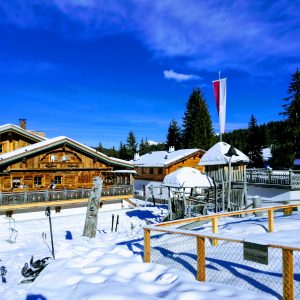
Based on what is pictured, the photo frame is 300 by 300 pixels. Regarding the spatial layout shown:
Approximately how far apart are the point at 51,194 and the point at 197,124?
4050cm

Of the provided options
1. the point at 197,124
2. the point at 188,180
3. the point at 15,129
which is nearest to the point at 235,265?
the point at 188,180

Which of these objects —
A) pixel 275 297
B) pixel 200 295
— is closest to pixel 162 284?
pixel 200 295

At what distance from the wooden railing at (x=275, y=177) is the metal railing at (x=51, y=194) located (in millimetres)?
11079

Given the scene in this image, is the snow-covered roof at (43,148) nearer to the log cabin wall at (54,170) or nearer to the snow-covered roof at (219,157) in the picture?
the log cabin wall at (54,170)

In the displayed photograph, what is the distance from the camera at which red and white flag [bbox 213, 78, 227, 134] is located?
1950 cm

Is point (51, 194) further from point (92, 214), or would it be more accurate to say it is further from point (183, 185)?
point (92, 214)

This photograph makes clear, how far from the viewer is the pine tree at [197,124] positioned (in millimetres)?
61344

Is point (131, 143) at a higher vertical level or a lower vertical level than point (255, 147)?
higher

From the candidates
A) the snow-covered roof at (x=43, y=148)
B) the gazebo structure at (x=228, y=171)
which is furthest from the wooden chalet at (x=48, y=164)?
the gazebo structure at (x=228, y=171)

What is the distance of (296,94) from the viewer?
43125mm

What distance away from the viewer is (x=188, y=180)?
2088 cm

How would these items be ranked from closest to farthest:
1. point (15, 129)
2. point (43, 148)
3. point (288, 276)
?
point (288, 276), point (43, 148), point (15, 129)

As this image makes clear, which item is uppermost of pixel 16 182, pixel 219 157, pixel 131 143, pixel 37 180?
pixel 131 143

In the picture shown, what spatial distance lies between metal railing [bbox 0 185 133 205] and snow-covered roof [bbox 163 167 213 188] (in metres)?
9.29
